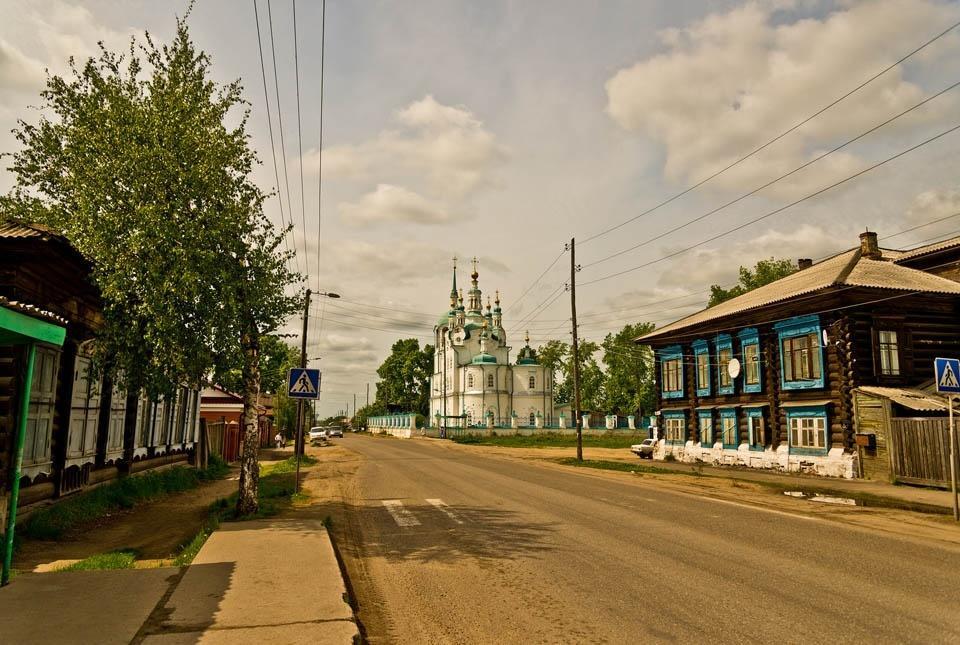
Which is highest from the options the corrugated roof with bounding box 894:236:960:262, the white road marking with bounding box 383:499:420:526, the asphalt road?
the corrugated roof with bounding box 894:236:960:262

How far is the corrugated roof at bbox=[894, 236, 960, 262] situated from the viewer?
93.1 feet

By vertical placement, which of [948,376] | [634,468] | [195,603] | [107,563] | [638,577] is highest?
[948,376]

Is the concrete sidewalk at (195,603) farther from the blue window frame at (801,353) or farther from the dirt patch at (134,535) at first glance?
the blue window frame at (801,353)

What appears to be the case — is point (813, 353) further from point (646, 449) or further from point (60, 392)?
point (60, 392)

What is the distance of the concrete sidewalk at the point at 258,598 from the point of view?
4.91 meters

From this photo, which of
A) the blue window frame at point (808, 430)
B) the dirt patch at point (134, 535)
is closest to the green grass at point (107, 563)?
the dirt patch at point (134, 535)

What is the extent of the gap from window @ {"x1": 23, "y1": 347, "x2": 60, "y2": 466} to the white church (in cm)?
7050

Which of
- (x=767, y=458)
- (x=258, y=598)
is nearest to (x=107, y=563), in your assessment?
(x=258, y=598)

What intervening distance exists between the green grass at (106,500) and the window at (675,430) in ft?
72.5

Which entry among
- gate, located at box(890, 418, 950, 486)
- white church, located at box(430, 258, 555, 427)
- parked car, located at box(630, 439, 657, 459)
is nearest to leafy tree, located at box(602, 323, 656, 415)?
white church, located at box(430, 258, 555, 427)

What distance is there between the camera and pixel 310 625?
514 cm

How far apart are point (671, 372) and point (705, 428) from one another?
3.89m

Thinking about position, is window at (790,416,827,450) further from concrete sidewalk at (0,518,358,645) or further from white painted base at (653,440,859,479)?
concrete sidewalk at (0,518,358,645)

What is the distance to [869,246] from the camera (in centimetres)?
2986
